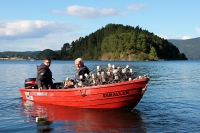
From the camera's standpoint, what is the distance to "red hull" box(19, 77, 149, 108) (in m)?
12.6

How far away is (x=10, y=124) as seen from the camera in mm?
11812

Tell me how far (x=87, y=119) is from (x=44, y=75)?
12.0 feet

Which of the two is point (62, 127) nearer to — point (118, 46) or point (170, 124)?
point (170, 124)

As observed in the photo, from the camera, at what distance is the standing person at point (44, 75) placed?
47.7 feet

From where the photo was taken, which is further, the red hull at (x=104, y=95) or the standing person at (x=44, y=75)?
the standing person at (x=44, y=75)

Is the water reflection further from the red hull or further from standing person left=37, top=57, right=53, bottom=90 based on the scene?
standing person left=37, top=57, right=53, bottom=90

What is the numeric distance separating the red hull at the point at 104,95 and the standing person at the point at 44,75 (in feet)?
1.66

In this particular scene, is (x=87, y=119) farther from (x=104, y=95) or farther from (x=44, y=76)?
(x=44, y=76)

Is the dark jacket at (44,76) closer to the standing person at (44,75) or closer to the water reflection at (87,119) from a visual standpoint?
the standing person at (44,75)

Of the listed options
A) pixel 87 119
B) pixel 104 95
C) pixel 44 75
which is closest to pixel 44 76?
pixel 44 75

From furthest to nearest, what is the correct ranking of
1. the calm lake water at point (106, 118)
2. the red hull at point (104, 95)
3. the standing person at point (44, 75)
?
the standing person at point (44, 75) → the red hull at point (104, 95) → the calm lake water at point (106, 118)

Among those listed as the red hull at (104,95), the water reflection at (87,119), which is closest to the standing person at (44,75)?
the red hull at (104,95)

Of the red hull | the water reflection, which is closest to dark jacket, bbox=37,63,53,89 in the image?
the red hull

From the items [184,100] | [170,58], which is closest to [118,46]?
[170,58]
